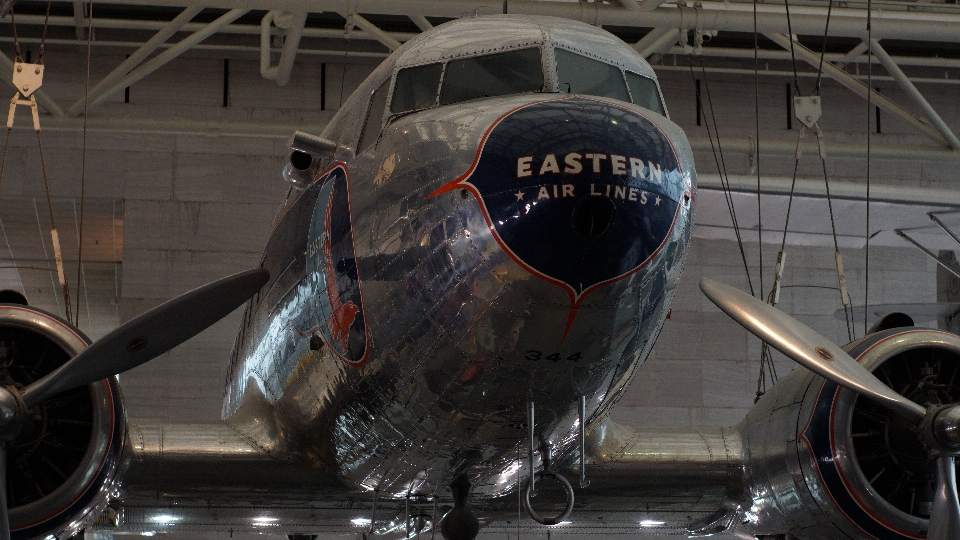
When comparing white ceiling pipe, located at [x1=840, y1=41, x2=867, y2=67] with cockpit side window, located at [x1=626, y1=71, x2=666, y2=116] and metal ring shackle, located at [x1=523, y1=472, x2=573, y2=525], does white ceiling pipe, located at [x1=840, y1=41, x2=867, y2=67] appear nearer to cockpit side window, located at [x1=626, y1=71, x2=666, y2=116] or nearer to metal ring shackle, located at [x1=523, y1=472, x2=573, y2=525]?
cockpit side window, located at [x1=626, y1=71, x2=666, y2=116]

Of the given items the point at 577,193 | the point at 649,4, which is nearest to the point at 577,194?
the point at 577,193

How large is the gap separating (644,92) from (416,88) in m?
1.43

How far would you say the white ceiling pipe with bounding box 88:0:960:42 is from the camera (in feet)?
40.9

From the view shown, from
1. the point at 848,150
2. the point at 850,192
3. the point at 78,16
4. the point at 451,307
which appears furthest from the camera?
the point at 848,150

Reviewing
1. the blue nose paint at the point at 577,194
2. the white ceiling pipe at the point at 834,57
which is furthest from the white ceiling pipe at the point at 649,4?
the blue nose paint at the point at 577,194

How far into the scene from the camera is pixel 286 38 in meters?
15.6

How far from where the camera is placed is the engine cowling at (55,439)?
6.88m

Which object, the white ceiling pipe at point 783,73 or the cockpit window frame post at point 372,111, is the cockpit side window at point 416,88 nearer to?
the cockpit window frame post at point 372,111

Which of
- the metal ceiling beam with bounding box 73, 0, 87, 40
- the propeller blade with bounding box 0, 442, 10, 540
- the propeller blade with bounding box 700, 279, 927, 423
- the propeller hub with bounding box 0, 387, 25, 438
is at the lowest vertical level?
the propeller blade with bounding box 0, 442, 10, 540

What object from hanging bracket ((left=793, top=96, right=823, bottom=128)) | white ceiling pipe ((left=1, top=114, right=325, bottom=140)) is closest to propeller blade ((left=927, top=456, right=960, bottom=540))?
hanging bracket ((left=793, top=96, right=823, bottom=128))

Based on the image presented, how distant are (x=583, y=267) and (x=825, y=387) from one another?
381 cm

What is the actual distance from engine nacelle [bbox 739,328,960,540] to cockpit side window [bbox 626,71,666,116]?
2.59m

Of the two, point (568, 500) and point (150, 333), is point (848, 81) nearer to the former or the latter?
point (568, 500)

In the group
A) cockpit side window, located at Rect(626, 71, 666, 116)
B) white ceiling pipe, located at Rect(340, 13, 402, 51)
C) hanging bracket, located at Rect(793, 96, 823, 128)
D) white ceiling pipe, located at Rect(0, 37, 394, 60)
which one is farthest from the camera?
white ceiling pipe, located at Rect(0, 37, 394, 60)
